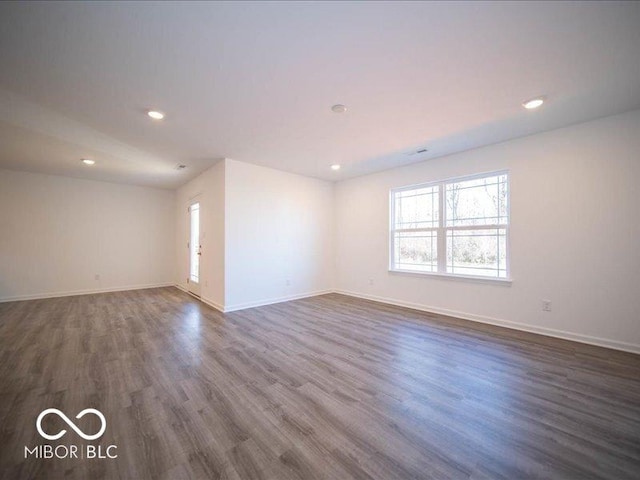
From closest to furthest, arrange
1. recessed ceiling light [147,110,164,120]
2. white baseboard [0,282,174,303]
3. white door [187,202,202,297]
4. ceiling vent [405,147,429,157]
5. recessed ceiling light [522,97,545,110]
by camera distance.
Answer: recessed ceiling light [522,97,545,110]
recessed ceiling light [147,110,164,120]
ceiling vent [405,147,429,157]
white baseboard [0,282,174,303]
white door [187,202,202,297]

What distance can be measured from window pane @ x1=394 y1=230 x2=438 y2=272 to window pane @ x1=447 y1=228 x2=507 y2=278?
26 cm

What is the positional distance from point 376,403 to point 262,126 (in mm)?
3038

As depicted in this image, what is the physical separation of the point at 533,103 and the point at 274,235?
406 cm

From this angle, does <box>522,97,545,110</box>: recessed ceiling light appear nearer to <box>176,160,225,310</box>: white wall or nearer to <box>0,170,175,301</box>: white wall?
<box>176,160,225,310</box>: white wall

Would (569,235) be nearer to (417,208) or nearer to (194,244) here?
(417,208)

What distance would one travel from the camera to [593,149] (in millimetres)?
2945

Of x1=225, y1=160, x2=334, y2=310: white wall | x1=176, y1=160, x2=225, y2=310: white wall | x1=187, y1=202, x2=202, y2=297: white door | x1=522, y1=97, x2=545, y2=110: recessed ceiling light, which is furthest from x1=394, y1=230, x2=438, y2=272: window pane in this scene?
x1=187, y1=202, x2=202, y2=297: white door

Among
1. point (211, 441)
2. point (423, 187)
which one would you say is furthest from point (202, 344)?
point (423, 187)

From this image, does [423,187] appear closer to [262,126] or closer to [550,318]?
[550,318]

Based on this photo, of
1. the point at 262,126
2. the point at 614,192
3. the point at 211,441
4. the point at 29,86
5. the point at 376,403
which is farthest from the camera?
the point at 262,126

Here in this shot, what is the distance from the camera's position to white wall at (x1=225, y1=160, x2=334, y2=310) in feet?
14.3

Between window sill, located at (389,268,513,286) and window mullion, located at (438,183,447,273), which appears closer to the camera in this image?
window sill, located at (389,268,513,286)

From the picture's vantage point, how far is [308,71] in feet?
6.77
